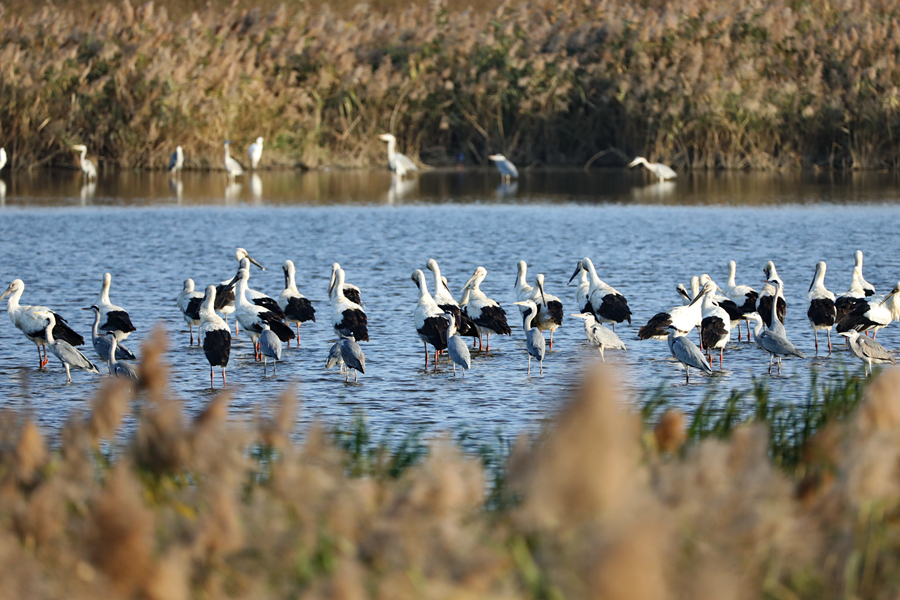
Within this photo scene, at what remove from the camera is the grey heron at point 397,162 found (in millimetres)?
26812

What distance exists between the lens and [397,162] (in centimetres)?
2680

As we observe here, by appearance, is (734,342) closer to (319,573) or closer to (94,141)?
(319,573)

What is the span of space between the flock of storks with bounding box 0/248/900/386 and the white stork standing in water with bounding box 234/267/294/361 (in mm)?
10

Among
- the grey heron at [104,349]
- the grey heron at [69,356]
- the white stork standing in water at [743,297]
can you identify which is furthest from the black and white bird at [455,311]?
the grey heron at [69,356]

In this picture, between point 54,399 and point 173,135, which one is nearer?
point 54,399

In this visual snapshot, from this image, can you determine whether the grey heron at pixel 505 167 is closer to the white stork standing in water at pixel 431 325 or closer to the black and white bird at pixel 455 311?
the black and white bird at pixel 455 311

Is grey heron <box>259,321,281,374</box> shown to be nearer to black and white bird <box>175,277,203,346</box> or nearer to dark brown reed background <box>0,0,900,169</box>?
black and white bird <box>175,277,203,346</box>

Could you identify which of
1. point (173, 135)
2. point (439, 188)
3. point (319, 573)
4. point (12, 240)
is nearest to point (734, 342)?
point (319, 573)

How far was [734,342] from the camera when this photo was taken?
430 inches

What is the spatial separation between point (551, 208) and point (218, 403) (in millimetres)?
17768

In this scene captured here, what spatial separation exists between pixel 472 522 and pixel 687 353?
19.3ft

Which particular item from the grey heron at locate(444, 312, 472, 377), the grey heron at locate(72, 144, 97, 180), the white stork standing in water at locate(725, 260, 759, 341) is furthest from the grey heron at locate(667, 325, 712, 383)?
the grey heron at locate(72, 144, 97, 180)

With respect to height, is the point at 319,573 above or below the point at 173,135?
below

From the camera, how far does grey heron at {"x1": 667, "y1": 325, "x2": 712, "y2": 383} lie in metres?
8.74
